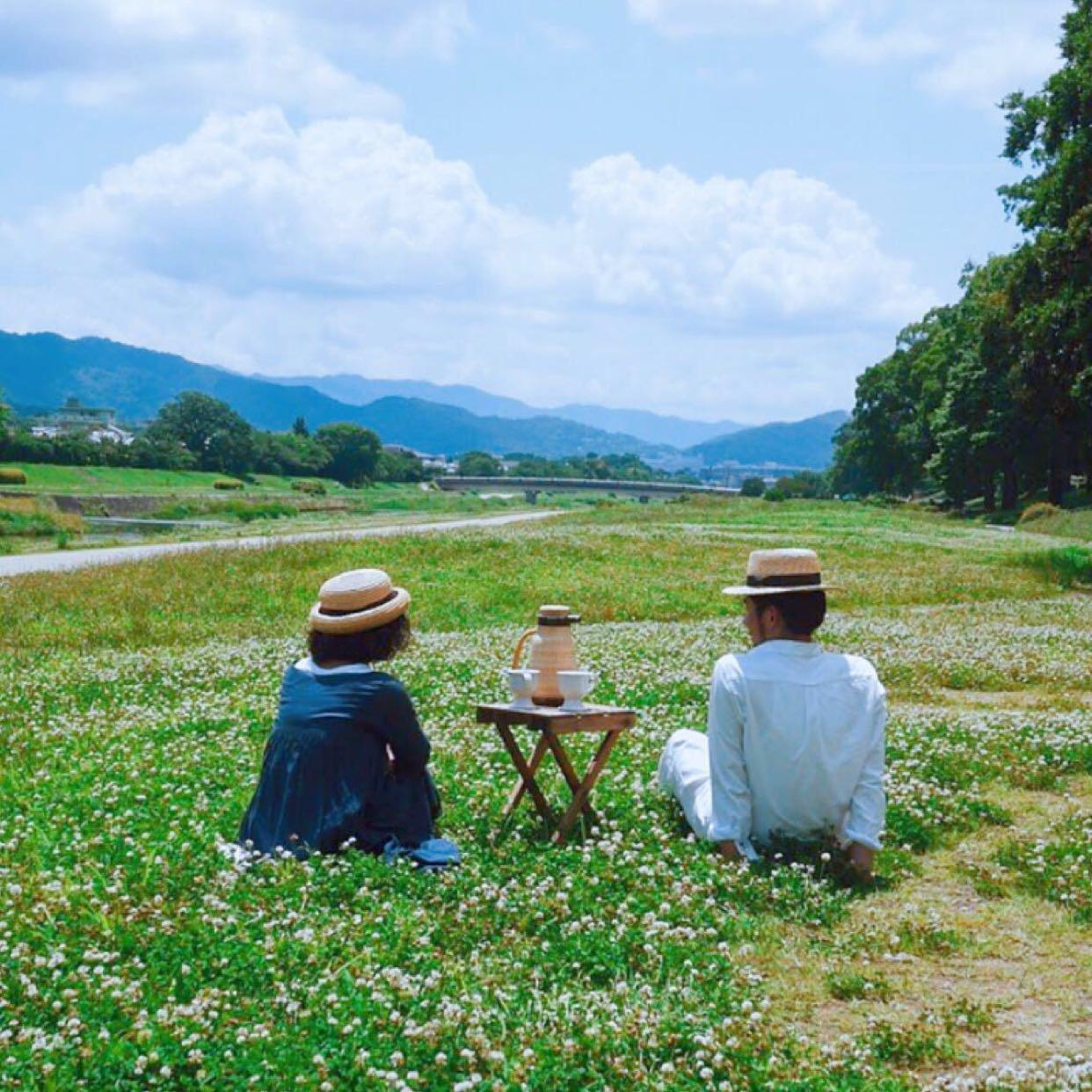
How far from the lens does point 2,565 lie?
119 feet

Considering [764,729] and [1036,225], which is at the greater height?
[1036,225]

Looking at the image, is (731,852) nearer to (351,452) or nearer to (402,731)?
(402,731)

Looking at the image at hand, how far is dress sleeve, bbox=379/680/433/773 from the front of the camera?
7.81 metres

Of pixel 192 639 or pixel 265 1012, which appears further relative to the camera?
pixel 192 639

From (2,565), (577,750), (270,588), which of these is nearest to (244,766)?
(577,750)

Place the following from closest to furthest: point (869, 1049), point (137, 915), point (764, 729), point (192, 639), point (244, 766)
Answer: point (869, 1049) → point (137, 915) → point (764, 729) → point (244, 766) → point (192, 639)

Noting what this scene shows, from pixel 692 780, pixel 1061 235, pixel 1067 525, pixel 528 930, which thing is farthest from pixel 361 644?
pixel 1067 525

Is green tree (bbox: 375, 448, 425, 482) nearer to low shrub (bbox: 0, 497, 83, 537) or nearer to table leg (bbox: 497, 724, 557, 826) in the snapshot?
low shrub (bbox: 0, 497, 83, 537)

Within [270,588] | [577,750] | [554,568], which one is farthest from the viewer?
[554,568]

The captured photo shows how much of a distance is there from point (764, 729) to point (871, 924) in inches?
53.5

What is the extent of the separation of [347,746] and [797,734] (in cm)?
287

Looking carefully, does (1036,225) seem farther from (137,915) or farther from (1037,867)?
(137,915)

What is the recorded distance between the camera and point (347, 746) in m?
7.81

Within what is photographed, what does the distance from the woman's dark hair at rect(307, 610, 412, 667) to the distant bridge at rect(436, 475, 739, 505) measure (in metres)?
164
